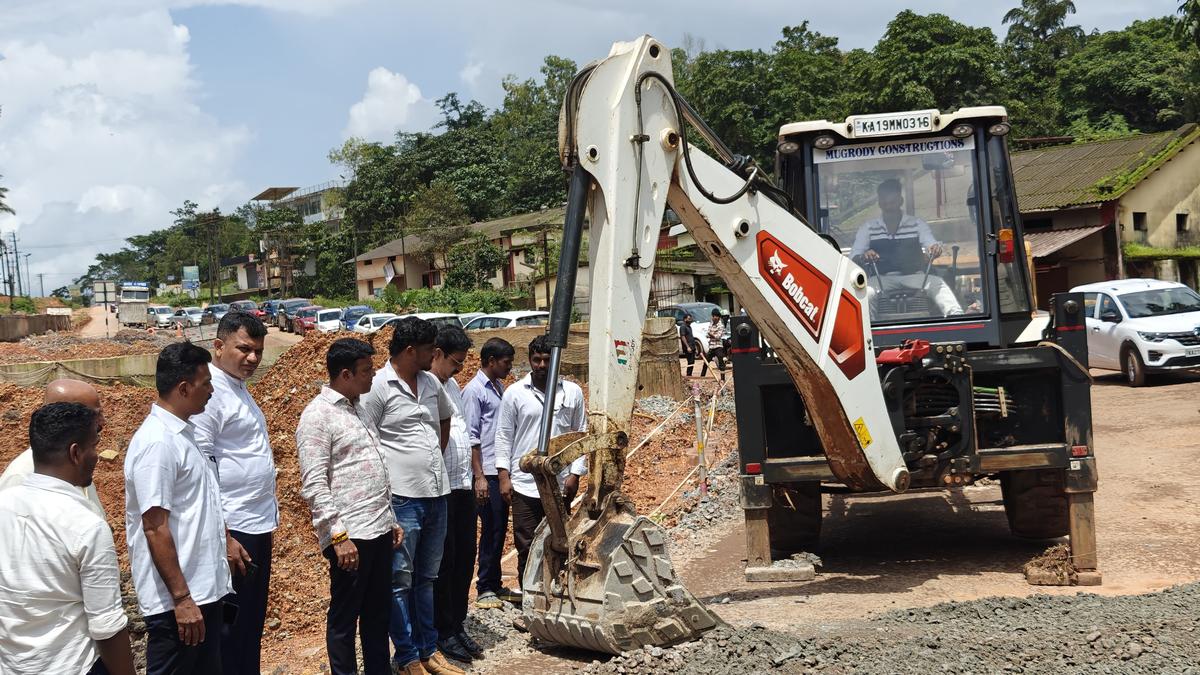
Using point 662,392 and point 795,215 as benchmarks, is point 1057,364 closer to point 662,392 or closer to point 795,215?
point 795,215

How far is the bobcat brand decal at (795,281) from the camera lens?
671cm

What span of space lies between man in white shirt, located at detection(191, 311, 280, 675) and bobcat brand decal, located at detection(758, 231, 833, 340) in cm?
304

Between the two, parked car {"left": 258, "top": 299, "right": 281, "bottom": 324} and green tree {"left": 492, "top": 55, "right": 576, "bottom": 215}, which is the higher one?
green tree {"left": 492, "top": 55, "right": 576, "bottom": 215}

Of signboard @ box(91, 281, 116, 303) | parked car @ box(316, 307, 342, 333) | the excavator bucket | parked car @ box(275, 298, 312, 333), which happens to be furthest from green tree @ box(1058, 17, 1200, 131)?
signboard @ box(91, 281, 116, 303)

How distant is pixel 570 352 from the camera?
1869 cm

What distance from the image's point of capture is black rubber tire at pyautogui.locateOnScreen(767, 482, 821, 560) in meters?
8.25

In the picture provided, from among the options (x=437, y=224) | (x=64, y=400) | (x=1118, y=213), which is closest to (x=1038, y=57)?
(x=1118, y=213)

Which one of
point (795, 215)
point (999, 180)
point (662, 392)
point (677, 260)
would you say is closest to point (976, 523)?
point (999, 180)

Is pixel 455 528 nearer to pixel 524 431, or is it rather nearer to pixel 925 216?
pixel 524 431

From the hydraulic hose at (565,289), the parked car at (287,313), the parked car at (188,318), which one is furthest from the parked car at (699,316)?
the parked car at (188,318)

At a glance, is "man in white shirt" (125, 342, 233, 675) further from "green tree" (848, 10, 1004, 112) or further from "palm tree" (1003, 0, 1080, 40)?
"palm tree" (1003, 0, 1080, 40)

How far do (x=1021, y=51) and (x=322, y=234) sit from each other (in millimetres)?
42071

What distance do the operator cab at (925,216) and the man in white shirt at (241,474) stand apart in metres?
4.41

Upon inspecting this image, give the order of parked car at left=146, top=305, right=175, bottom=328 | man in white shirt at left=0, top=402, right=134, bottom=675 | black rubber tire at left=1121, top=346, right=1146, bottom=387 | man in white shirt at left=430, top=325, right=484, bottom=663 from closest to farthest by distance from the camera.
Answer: man in white shirt at left=0, top=402, right=134, bottom=675 → man in white shirt at left=430, top=325, right=484, bottom=663 → black rubber tire at left=1121, top=346, right=1146, bottom=387 → parked car at left=146, top=305, right=175, bottom=328
